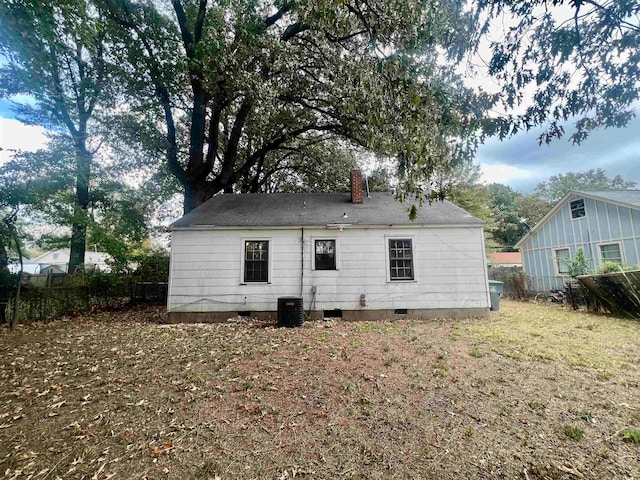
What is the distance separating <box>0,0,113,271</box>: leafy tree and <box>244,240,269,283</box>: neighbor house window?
652cm

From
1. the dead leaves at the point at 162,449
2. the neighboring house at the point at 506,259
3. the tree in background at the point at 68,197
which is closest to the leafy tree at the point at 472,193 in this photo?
the neighboring house at the point at 506,259

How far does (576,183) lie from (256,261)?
47.3m

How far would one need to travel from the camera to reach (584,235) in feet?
45.0

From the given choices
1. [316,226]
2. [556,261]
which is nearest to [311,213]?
[316,226]

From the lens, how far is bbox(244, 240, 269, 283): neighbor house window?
31.3ft

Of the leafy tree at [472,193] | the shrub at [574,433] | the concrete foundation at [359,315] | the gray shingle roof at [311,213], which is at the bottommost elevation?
the shrub at [574,433]

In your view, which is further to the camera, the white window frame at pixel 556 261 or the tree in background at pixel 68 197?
the white window frame at pixel 556 261

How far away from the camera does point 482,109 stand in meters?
3.75

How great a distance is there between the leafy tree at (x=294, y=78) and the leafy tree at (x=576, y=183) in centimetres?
3997

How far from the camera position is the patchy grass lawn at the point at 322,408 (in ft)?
8.89

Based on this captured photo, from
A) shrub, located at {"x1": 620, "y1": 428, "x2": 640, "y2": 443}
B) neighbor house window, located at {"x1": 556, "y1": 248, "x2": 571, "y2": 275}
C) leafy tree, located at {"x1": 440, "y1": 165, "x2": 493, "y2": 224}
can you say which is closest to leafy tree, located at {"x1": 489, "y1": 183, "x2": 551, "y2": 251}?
leafy tree, located at {"x1": 440, "y1": 165, "x2": 493, "y2": 224}

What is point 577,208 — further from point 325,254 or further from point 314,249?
point 314,249

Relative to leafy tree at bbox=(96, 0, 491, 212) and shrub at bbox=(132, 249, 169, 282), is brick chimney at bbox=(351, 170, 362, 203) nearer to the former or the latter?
leafy tree at bbox=(96, 0, 491, 212)

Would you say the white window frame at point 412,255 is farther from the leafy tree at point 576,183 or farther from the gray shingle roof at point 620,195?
the leafy tree at point 576,183
